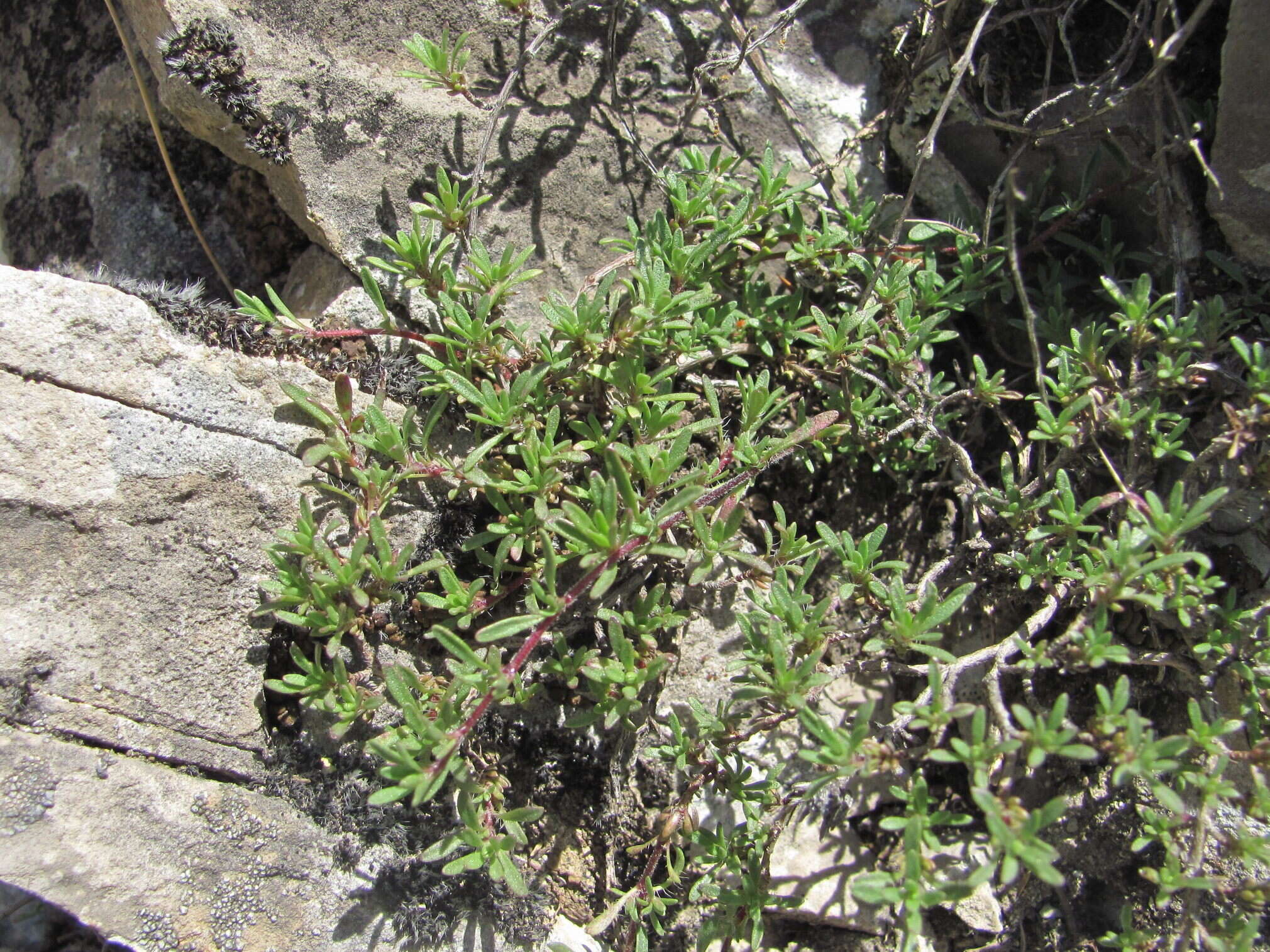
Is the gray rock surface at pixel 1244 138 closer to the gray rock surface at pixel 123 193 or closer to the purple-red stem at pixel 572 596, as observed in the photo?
the purple-red stem at pixel 572 596

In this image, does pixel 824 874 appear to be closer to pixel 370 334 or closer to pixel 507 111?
pixel 370 334

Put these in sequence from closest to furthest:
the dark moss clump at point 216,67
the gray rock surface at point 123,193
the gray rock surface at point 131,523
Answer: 1. the gray rock surface at point 131,523
2. the dark moss clump at point 216,67
3. the gray rock surface at point 123,193

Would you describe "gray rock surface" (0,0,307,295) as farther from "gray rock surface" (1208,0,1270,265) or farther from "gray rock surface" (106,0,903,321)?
"gray rock surface" (1208,0,1270,265)

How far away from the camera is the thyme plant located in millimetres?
2613

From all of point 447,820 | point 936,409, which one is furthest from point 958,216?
point 447,820

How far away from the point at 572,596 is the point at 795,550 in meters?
0.85

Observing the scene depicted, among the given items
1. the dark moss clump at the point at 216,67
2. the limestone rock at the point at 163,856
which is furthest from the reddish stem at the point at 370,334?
the limestone rock at the point at 163,856

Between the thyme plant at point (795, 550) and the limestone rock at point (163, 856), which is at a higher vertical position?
the thyme plant at point (795, 550)

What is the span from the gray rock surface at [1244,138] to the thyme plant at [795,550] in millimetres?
349

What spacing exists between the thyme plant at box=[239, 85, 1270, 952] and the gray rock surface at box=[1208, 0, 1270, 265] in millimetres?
349

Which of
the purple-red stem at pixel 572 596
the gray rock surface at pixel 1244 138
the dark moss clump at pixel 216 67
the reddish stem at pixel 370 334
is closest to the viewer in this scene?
the purple-red stem at pixel 572 596

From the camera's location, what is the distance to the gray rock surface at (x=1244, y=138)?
9.52 ft

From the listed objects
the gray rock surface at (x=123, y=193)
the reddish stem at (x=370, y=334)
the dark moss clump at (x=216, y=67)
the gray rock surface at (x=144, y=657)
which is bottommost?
the gray rock surface at (x=144, y=657)

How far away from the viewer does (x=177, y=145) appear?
3.80 metres
